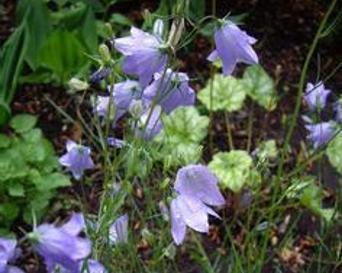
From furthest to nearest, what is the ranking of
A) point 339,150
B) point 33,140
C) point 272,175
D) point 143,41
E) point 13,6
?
point 13,6, point 272,175, point 33,140, point 339,150, point 143,41

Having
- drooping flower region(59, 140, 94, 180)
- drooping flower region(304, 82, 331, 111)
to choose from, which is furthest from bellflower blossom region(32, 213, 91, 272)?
drooping flower region(304, 82, 331, 111)

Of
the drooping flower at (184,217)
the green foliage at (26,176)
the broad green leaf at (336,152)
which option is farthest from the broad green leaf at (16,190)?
the drooping flower at (184,217)

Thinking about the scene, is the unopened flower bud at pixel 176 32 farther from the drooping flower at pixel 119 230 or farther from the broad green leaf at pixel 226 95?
the broad green leaf at pixel 226 95

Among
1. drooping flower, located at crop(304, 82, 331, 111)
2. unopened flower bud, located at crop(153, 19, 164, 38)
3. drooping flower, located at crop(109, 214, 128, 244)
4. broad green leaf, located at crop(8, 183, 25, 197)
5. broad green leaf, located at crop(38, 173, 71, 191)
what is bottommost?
broad green leaf, located at crop(38, 173, 71, 191)

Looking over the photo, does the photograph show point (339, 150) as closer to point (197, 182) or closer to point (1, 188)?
point (1, 188)

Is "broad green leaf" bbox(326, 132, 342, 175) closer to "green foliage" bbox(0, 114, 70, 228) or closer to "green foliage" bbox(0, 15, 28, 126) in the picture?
"green foliage" bbox(0, 114, 70, 228)

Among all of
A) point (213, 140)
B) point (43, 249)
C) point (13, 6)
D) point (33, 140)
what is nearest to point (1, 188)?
point (33, 140)
